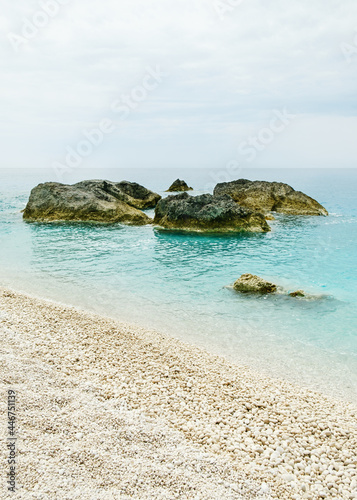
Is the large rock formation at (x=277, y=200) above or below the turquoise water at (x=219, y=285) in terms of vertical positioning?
above

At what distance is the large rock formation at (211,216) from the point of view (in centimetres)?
3628

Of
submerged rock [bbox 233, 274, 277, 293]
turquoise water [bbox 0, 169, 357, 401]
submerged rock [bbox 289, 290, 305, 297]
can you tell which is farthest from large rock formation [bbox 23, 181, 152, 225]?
submerged rock [bbox 289, 290, 305, 297]

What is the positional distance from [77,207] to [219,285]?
93.3 ft

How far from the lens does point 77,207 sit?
4262 centimetres

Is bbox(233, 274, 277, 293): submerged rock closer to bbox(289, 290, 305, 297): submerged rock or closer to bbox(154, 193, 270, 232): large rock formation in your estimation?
bbox(289, 290, 305, 297): submerged rock

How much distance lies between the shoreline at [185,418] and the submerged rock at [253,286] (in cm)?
688

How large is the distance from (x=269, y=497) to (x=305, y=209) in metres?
48.7

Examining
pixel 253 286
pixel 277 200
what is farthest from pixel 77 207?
pixel 253 286

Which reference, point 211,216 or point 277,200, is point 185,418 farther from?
point 277,200

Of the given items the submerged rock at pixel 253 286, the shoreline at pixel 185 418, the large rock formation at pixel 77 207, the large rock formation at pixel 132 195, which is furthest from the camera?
the large rock formation at pixel 132 195

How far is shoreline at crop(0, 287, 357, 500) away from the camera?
230 inches

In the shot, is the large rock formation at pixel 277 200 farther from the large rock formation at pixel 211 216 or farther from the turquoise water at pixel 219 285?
the turquoise water at pixel 219 285

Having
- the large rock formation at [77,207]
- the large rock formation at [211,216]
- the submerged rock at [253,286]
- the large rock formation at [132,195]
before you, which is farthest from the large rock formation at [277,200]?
the submerged rock at [253,286]

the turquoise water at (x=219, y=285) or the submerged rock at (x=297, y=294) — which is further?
the submerged rock at (x=297, y=294)
